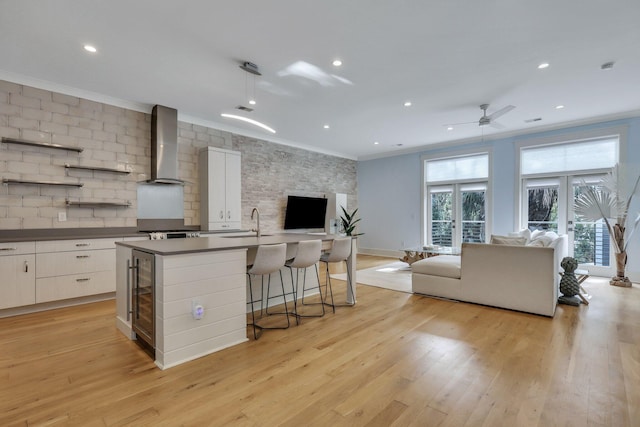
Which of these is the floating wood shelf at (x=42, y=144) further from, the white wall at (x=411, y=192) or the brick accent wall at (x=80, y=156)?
the white wall at (x=411, y=192)

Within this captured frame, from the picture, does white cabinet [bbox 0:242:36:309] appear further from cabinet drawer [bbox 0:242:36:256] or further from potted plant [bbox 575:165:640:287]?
potted plant [bbox 575:165:640:287]

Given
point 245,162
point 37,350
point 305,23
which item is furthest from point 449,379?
point 245,162

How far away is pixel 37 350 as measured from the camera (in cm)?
267

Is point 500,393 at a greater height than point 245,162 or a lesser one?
lesser

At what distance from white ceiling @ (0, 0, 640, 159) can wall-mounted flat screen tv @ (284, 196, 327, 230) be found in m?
2.43

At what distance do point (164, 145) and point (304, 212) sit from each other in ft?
11.5

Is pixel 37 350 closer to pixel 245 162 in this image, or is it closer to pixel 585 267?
pixel 245 162

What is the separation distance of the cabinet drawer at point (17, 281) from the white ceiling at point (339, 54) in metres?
2.28

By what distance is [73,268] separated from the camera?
153 inches

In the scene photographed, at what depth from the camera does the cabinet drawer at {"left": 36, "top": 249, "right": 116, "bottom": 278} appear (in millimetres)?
3674

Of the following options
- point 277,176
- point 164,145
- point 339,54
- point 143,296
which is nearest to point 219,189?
point 164,145

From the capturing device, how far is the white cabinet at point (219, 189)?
5.36m

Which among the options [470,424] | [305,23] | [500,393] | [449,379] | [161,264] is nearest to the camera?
[470,424]

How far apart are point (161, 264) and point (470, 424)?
2285mm
